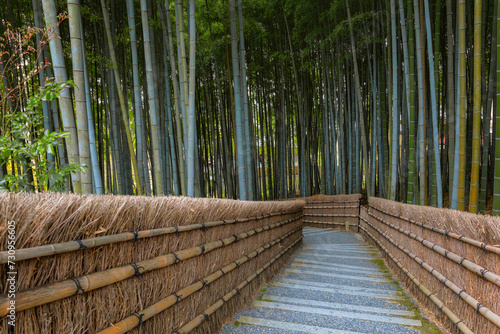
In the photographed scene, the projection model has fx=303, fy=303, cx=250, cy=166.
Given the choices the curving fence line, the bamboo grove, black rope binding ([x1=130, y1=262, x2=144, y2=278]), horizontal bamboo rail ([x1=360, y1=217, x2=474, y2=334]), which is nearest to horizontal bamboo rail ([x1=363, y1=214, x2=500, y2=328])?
the curving fence line

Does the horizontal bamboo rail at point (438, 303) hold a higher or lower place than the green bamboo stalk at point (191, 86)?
lower

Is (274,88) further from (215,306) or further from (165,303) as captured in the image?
(165,303)

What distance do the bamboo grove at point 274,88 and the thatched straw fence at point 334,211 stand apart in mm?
529

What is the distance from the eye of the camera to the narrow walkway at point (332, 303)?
187 cm

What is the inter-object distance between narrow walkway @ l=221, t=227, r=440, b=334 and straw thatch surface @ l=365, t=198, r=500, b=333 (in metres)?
0.23

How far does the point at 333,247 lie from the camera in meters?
4.30

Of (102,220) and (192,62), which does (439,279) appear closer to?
(102,220)

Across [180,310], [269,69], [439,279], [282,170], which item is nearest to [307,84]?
[269,69]

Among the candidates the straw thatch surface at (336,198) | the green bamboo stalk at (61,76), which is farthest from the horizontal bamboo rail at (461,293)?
the straw thatch surface at (336,198)

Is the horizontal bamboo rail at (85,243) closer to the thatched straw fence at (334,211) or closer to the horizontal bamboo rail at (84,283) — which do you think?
the horizontal bamboo rail at (84,283)

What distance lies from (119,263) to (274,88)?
6649 millimetres

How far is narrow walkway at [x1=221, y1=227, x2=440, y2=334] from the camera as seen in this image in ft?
6.14

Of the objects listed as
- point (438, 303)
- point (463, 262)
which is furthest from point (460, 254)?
point (438, 303)

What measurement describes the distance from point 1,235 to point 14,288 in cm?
14
